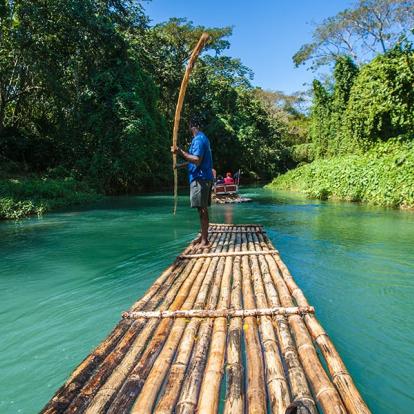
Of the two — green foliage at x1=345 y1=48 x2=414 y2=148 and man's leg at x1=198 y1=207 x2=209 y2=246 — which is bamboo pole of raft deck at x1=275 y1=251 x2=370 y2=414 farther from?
green foliage at x1=345 y1=48 x2=414 y2=148

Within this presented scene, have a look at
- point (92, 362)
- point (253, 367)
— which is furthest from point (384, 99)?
point (92, 362)

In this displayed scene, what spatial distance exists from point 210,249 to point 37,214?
8823 mm

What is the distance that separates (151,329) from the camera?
2.71 meters

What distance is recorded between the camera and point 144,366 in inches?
87.4

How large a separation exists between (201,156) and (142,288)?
195 centimetres

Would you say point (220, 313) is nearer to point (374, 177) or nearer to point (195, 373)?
point (195, 373)

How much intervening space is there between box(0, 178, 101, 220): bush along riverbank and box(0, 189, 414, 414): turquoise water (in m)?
2.15

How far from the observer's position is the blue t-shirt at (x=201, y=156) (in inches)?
209

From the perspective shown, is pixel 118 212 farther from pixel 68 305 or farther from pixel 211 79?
pixel 211 79

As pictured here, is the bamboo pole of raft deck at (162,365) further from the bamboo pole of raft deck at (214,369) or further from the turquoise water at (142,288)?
the turquoise water at (142,288)

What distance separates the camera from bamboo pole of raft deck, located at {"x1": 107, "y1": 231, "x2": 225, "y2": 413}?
188 cm

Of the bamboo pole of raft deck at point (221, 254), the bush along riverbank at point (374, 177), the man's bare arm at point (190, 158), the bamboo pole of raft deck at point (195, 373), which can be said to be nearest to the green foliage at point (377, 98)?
the bush along riverbank at point (374, 177)

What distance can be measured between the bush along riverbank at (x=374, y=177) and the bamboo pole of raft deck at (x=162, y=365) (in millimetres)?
10731

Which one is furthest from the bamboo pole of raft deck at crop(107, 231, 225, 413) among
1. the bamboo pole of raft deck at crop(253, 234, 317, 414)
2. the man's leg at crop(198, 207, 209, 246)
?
the man's leg at crop(198, 207, 209, 246)
